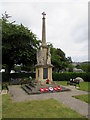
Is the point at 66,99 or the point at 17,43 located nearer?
the point at 66,99

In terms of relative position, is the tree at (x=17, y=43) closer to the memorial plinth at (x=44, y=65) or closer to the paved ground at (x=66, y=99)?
the memorial plinth at (x=44, y=65)

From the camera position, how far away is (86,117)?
19.2 feet

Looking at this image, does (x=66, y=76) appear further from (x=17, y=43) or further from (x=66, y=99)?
(x=66, y=99)

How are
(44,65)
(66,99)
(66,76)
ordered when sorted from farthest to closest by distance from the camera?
(66,76) → (44,65) → (66,99)

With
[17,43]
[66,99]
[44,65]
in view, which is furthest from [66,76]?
[66,99]

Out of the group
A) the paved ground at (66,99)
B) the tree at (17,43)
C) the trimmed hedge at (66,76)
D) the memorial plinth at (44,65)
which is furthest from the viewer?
the trimmed hedge at (66,76)

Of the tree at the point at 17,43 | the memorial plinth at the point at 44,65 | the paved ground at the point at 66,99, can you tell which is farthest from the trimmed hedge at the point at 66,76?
the paved ground at the point at 66,99

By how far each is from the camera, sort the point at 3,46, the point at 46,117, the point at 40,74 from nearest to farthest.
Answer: the point at 46,117, the point at 40,74, the point at 3,46

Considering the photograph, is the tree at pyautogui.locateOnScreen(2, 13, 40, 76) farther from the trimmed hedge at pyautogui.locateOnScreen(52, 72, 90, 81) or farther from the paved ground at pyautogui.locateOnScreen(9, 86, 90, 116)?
the paved ground at pyautogui.locateOnScreen(9, 86, 90, 116)

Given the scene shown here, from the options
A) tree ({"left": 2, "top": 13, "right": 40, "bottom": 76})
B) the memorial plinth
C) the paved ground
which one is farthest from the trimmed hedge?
the paved ground

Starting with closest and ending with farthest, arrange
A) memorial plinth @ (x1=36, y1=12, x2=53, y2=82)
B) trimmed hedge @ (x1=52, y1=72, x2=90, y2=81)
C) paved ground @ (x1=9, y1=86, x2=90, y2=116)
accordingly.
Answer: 1. paved ground @ (x1=9, y1=86, x2=90, y2=116)
2. memorial plinth @ (x1=36, y1=12, x2=53, y2=82)
3. trimmed hedge @ (x1=52, y1=72, x2=90, y2=81)

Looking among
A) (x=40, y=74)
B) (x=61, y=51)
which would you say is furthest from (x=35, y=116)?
(x=61, y=51)

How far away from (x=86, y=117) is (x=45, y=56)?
12.2 meters

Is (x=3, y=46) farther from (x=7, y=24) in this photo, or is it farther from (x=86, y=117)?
(x=86, y=117)
